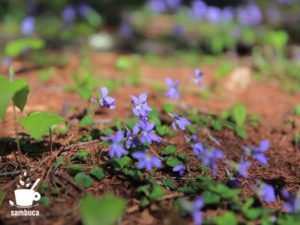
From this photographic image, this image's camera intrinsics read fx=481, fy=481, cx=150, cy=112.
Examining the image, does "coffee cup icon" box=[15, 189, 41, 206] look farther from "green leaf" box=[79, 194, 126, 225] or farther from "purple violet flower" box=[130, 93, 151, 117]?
"purple violet flower" box=[130, 93, 151, 117]

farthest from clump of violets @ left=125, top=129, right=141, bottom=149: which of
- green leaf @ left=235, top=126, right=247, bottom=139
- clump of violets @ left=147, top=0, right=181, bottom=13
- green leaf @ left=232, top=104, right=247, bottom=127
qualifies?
clump of violets @ left=147, top=0, right=181, bottom=13

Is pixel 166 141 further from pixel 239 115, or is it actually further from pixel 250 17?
pixel 250 17

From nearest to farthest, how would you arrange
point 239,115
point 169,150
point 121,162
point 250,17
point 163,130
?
point 121,162, point 169,150, point 163,130, point 239,115, point 250,17

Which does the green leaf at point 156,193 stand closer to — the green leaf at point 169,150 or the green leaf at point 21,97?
the green leaf at point 169,150

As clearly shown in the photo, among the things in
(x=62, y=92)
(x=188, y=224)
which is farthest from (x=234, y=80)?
(x=188, y=224)

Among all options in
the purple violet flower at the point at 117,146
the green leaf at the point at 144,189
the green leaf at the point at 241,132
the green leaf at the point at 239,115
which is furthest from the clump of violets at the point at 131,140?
the green leaf at the point at 239,115

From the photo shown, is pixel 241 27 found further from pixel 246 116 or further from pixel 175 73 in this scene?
pixel 246 116

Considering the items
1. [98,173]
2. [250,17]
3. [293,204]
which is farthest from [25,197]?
[250,17]

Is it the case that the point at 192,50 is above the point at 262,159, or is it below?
below
